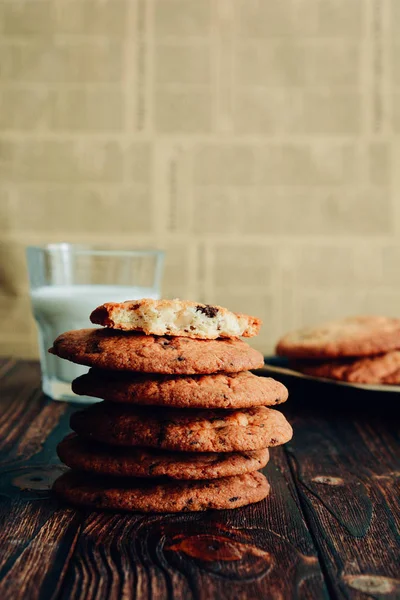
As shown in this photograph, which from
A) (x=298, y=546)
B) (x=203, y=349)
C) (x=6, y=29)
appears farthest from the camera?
(x=6, y=29)

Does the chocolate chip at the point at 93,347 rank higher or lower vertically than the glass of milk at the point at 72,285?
higher

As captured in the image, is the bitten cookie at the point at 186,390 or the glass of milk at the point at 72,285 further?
the glass of milk at the point at 72,285

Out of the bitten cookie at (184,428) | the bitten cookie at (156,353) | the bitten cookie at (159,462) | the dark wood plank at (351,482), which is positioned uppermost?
the bitten cookie at (156,353)

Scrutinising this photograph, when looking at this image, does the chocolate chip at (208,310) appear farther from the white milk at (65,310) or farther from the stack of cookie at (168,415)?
Result: the white milk at (65,310)

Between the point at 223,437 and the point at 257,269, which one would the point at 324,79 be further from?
the point at 223,437

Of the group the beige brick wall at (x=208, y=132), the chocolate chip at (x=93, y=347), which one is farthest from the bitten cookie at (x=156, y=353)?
the beige brick wall at (x=208, y=132)

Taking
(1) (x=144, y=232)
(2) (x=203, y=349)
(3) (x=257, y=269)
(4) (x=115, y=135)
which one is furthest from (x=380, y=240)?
(2) (x=203, y=349)
